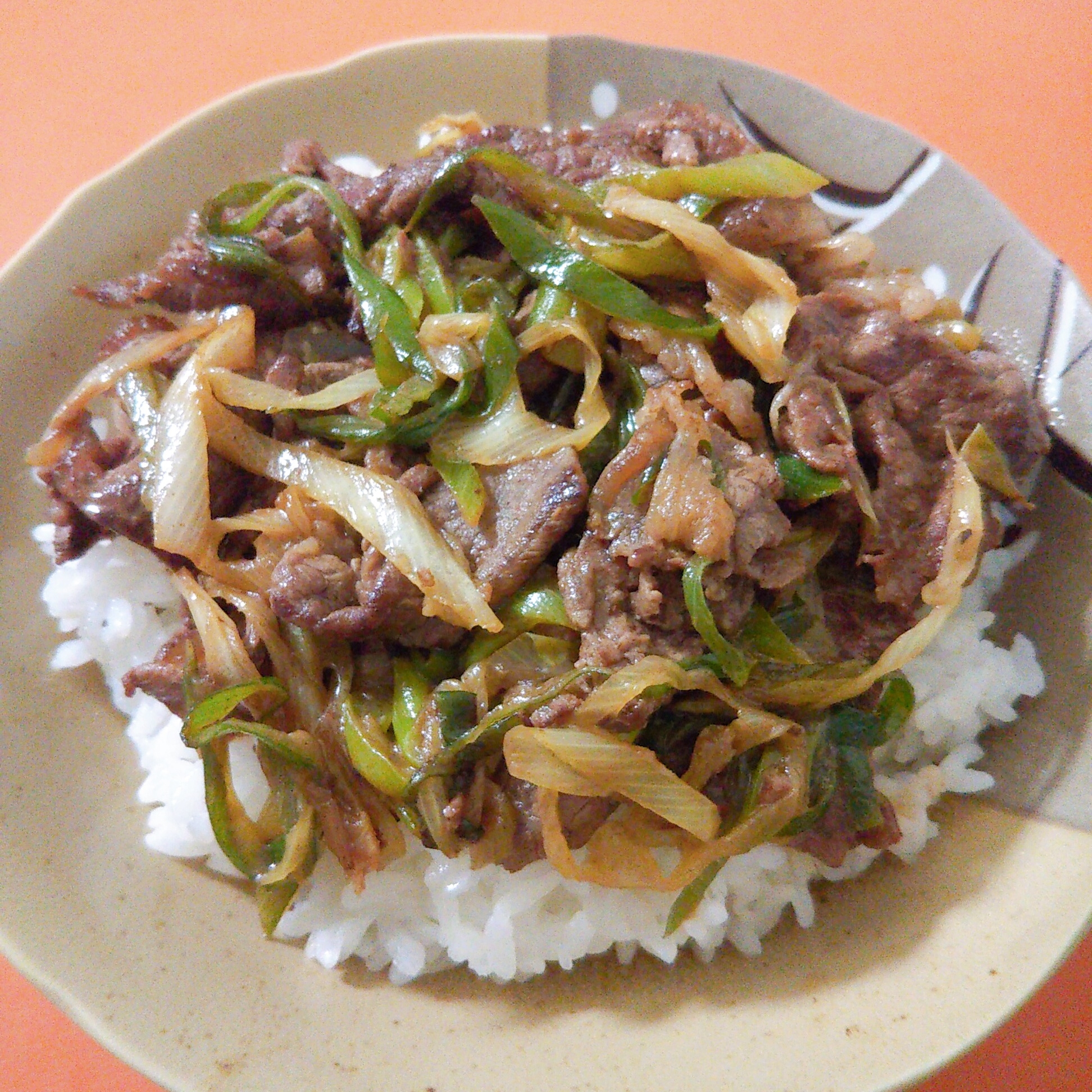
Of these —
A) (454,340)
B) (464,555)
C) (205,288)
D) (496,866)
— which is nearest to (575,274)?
(454,340)

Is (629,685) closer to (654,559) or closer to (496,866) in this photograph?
(654,559)

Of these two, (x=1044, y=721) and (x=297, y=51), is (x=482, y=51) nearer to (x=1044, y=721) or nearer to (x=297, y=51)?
(x=297, y=51)

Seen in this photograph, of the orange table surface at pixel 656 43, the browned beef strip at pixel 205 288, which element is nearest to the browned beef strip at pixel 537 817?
the browned beef strip at pixel 205 288

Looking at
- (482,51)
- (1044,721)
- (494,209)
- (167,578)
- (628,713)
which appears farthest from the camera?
(482,51)

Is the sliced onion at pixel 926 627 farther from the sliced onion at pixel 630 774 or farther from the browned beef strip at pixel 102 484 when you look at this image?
the browned beef strip at pixel 102 484

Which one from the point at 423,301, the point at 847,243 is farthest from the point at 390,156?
the point at 847,243
